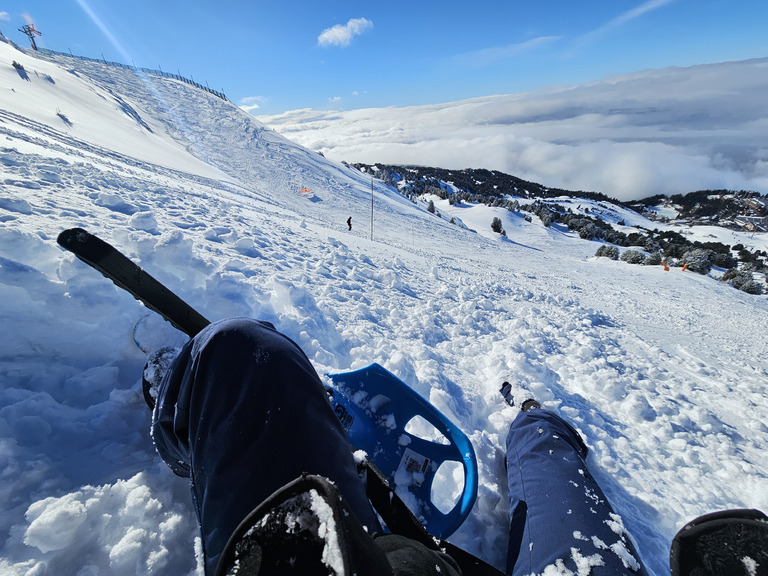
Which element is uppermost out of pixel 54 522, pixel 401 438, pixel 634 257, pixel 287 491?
pixel 287 491

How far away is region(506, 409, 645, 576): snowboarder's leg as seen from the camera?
167cm

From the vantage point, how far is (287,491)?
0.75 metres

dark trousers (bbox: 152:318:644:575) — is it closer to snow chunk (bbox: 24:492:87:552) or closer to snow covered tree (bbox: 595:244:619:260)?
snow chunk (bbox: 24:492:87:552)

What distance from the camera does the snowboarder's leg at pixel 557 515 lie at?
5.48ft

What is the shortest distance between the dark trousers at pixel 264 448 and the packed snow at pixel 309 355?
0.51ft

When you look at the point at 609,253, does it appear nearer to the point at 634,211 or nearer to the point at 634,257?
the point at 634,257

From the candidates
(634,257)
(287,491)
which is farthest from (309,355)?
(634,257)

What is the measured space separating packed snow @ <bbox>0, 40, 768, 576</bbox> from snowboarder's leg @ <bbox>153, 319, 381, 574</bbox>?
41cm

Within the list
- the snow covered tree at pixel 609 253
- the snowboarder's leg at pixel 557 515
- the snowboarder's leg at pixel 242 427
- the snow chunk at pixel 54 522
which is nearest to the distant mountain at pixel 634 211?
the snow covered tree at pixel 609 253

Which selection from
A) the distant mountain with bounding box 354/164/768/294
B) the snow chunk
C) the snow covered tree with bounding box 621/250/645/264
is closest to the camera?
the snow chunk

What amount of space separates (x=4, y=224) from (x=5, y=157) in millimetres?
2941

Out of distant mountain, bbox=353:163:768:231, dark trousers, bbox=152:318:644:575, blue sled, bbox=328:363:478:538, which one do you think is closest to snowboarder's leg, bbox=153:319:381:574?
dark trousers, bbox=152:318:644:575

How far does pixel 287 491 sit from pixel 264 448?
1.56 ft

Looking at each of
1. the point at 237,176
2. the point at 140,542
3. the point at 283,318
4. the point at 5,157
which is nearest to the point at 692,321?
the point at 283,318
